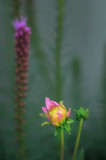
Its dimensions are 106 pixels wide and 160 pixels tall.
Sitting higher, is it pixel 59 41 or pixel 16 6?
pixel 16 6

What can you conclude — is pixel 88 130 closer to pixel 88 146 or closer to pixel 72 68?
pixel 88 146

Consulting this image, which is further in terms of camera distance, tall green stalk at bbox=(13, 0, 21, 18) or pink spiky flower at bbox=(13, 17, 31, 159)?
tall green stalk at bbox=(13, 0, 21, 18)

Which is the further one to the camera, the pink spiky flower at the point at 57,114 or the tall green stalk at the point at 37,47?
the tall green stalk at the point at 37,47

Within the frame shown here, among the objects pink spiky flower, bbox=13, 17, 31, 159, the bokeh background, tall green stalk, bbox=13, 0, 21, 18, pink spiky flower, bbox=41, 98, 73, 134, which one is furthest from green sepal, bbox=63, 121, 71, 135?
tall green stalk, bbox=13, 0, 21, 18

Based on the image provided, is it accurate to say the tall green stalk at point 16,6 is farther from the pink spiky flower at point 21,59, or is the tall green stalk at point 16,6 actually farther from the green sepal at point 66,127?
the green sepal at point 66,127

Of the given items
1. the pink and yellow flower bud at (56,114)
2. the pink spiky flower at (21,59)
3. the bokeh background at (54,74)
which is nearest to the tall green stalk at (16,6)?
the bokeh background at (54,74)

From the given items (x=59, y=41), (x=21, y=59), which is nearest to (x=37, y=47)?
(x=59, y=41)

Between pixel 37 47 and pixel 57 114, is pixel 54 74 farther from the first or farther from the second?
pixel 57 114

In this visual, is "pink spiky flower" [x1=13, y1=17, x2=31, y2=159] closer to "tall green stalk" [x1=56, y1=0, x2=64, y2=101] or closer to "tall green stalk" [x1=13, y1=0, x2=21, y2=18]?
"tall green stalk" [x1=13, y1=0, x2=21, y2=18]
